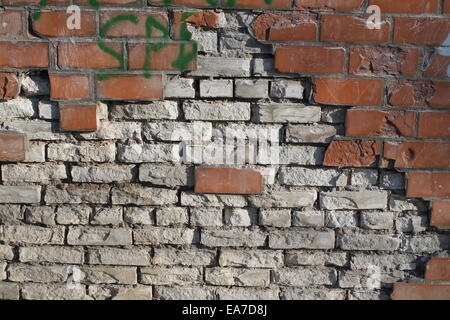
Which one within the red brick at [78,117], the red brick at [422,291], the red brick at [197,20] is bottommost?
the red brick at [422,291]

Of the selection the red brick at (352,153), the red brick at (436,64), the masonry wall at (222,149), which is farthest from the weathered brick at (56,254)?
the red brick at (436,64)

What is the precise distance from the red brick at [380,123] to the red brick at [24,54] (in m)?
1.14

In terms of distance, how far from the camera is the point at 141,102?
1619mm

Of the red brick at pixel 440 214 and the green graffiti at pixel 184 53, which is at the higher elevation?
the green graffiti at pixel 184 53

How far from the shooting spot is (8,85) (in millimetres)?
1589

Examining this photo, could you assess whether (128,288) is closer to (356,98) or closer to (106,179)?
(106,179)

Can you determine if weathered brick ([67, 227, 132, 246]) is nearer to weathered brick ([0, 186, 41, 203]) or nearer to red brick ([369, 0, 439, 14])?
weathered brick ([0, 186, 41, 203])

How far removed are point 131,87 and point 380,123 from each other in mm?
931

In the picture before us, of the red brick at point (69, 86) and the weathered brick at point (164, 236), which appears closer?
the red brick at point (69, 86)

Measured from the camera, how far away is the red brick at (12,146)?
1619mm

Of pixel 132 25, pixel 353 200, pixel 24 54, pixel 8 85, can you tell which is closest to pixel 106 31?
pixel 132 25

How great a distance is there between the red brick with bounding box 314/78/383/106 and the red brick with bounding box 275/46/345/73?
44 millimetres

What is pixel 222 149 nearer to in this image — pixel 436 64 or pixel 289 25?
pixel 289 25

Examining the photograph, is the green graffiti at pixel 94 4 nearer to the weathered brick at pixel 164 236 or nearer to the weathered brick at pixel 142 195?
the weathered brick at pixel 142 195
